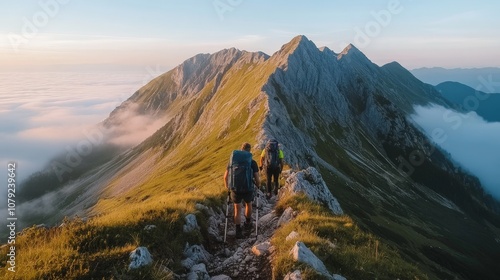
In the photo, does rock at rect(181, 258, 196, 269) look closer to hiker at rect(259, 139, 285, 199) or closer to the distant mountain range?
the distant mountain range

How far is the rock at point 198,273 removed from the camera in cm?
989

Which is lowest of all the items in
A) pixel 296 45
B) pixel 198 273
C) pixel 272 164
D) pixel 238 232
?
pixel 238 232

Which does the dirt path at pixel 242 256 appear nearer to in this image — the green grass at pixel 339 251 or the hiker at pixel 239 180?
the green grass at pixel 339 251

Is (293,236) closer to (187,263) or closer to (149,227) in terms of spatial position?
(187,263)

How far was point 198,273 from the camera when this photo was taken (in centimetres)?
1009

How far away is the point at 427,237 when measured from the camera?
9919cm

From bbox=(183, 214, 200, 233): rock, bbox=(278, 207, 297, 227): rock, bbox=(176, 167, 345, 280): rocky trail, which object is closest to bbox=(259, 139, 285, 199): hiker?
bbox=(176, 167, 345, 280): rocky trail

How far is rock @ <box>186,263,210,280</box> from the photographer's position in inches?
389

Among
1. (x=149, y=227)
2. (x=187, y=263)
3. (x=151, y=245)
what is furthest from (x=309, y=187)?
(x=151, y=245)

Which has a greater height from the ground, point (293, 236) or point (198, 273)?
point (293, 236)

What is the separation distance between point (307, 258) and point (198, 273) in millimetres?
3219

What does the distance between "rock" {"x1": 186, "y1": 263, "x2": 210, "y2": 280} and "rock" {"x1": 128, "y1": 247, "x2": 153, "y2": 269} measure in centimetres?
145

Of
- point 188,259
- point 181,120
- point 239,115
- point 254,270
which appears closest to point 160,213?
point 188,259

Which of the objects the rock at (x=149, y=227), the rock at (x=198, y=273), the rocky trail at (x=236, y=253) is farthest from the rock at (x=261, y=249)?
the rock at (x=149, y=227)
